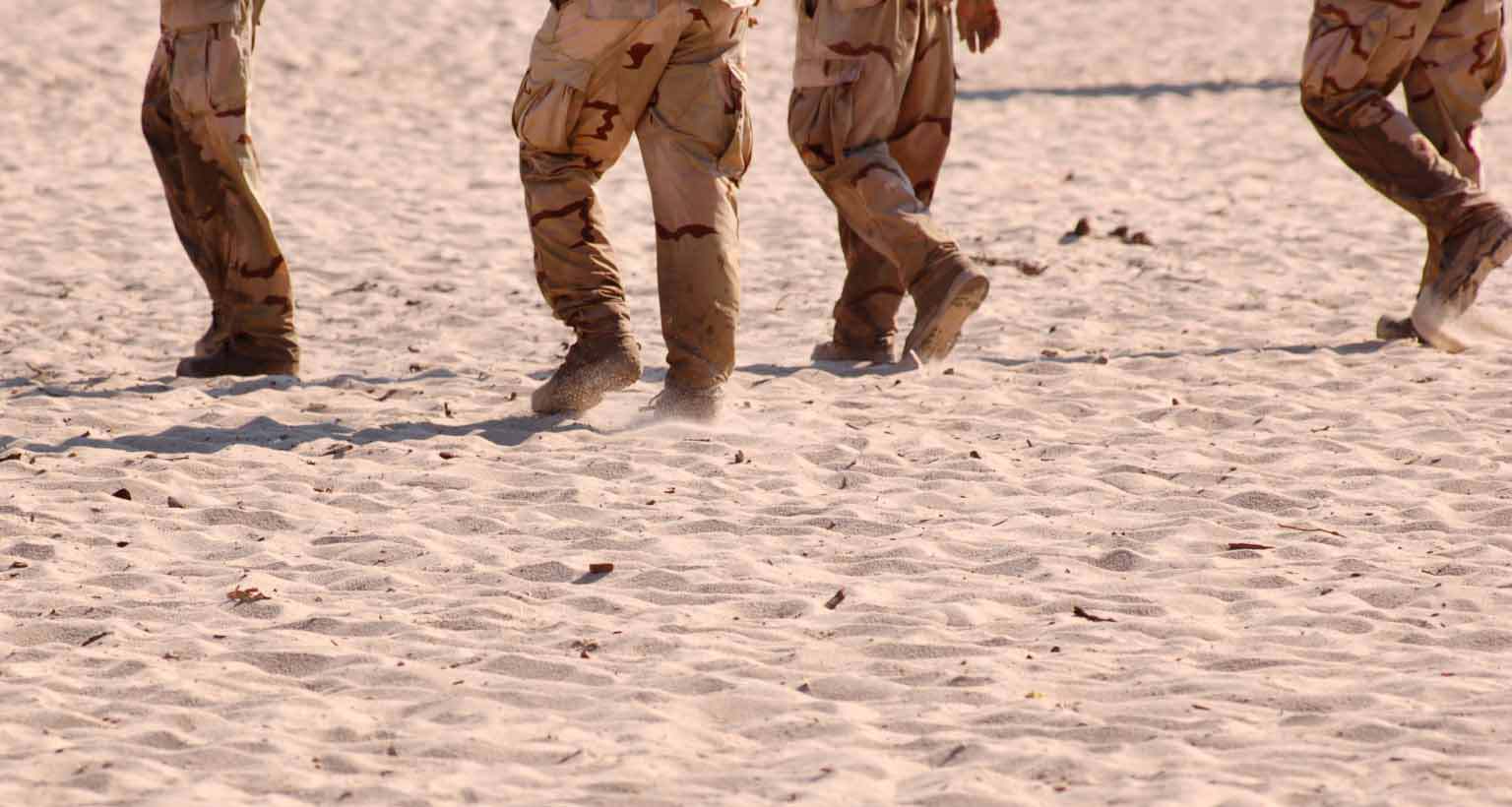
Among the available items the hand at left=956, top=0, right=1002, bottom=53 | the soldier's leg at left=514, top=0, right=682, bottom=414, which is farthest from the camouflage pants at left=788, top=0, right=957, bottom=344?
the soldier's leg at left=514, top=0, right=682, bottom=414

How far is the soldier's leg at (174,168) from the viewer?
644cm

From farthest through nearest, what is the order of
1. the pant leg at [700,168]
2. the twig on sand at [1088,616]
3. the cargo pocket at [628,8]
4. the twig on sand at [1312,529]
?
1. the pant leg at [700,168]
2. the cargo pocket at [628,8]
3. the twig on sand at [1312,529]
4. the twig on sand at [1088,616]

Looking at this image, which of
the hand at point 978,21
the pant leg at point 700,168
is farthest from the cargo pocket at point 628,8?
the hand at point 978,21

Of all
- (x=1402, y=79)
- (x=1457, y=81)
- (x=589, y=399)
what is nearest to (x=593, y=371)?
(x=589, y=399)

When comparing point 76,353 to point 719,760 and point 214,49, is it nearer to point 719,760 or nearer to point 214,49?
point 214,49

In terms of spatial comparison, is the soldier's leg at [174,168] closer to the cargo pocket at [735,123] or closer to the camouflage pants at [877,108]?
the cargo pocket at [735,123]

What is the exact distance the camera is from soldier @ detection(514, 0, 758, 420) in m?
5.50

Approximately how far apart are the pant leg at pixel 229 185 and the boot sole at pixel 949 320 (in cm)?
213

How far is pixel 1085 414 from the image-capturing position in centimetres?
626

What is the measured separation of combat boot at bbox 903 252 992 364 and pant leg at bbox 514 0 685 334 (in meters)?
0.92

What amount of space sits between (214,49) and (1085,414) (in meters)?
2.98

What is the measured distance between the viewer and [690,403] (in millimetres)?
5930

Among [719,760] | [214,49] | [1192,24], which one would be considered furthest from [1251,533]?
[1192,24]

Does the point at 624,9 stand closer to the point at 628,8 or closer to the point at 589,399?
the point at 628,8
